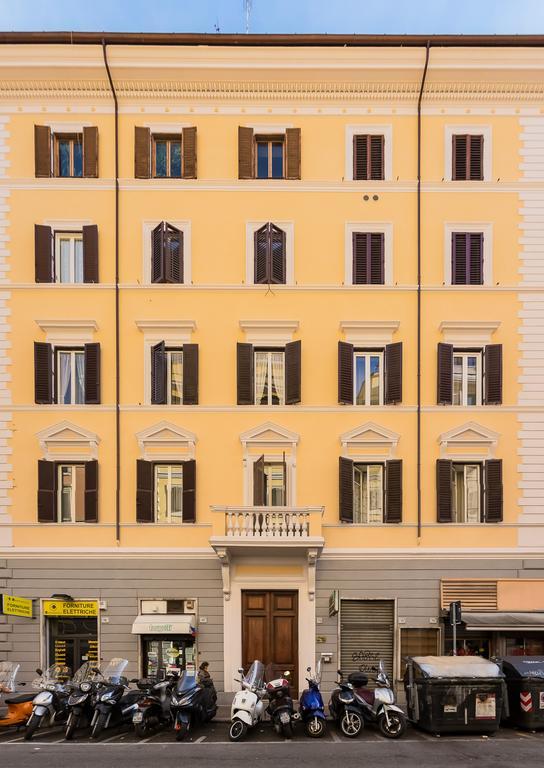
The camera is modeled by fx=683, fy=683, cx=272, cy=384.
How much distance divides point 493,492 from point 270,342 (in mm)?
7341

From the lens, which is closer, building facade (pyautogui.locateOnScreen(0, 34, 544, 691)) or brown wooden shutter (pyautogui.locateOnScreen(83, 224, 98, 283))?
building facade (pyautogui.locateOnScreen(0, 34, 544, 691))

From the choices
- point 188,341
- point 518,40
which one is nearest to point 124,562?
point 188,341

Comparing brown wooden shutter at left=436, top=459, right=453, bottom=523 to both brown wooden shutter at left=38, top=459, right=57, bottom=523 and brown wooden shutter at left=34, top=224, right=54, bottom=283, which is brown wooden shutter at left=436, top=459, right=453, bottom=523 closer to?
brown wooden shutter at left=38, top=459, right=57, bottom=523

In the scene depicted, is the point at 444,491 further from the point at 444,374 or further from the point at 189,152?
the point at 189,152

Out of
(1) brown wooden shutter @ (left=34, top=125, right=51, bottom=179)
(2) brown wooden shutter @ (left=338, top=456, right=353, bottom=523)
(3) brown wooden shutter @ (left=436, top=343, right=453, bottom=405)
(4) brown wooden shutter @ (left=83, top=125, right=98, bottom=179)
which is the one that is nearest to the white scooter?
(2) brown wooden shutter @ (left=338, top=456, right=353, bottom=523)

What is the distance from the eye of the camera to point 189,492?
730 inches

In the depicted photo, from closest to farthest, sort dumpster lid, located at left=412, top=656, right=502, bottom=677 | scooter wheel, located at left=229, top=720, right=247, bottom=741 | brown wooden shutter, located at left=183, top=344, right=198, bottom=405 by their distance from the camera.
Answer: scooter wheel, located at left=229, top=720, right=247, bottom=741 < dumpster lid, located at left=412, top=656, right=502, bottom=677 < brown wooden shutter, located at left=183, top=344, right=198, bottom=405

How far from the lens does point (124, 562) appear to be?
1845cm

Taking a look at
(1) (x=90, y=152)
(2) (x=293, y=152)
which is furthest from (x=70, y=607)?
(2) (x=293, y=152)

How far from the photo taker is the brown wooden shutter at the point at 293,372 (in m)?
18.7

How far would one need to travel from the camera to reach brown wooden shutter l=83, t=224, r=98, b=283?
1897 centimetres

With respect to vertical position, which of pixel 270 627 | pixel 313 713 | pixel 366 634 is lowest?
pixel 313 713

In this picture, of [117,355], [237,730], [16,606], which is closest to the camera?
[237,730]

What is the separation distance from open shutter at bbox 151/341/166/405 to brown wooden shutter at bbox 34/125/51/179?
592 cm
